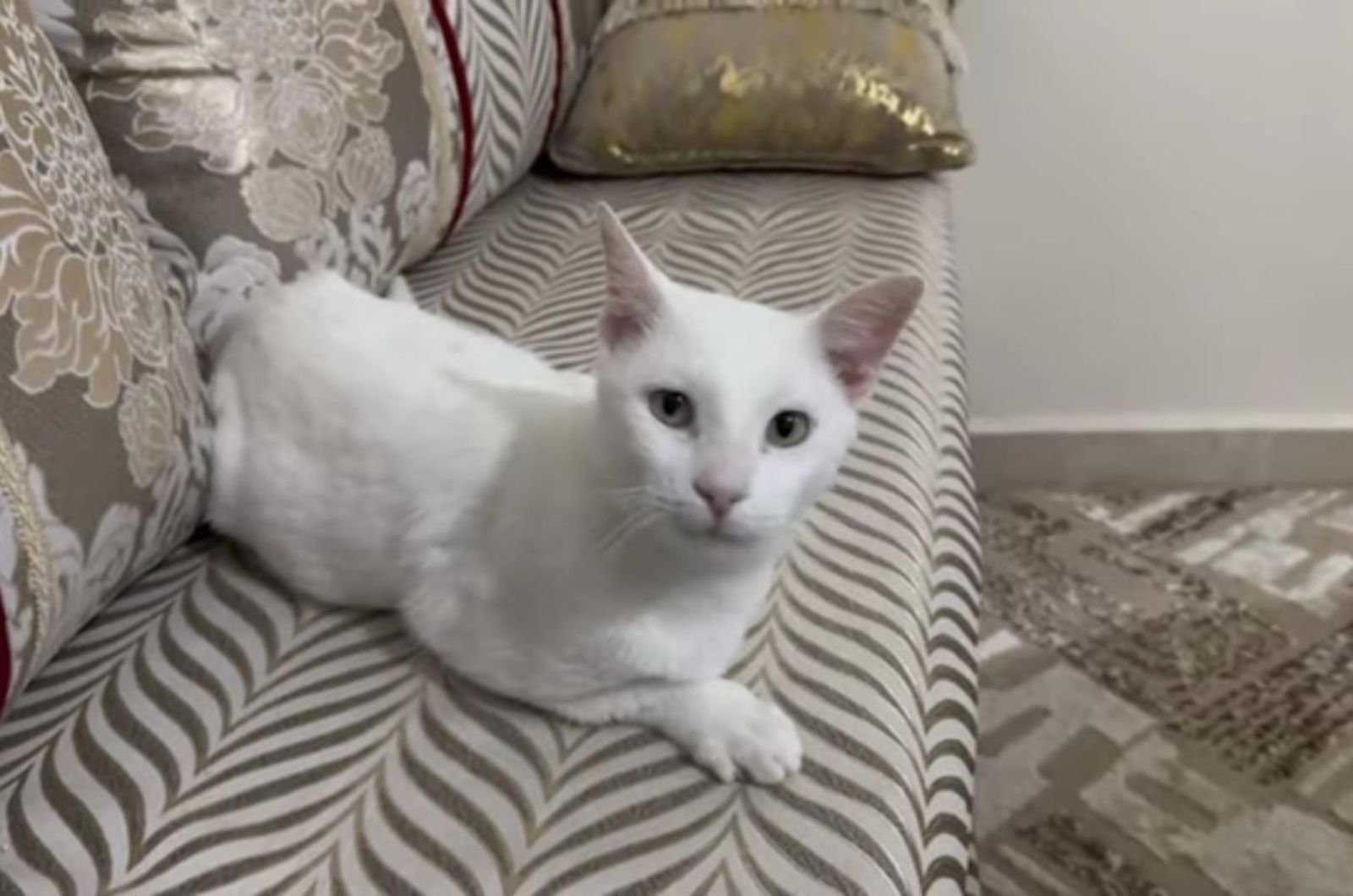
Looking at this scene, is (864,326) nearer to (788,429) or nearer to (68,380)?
(788,429)

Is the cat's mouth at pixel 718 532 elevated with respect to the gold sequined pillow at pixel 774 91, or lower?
elevated

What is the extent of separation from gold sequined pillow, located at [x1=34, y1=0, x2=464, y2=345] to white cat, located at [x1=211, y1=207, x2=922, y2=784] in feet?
0.27

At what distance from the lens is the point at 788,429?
678 mm

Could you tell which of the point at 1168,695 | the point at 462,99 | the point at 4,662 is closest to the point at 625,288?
the point at 4,662

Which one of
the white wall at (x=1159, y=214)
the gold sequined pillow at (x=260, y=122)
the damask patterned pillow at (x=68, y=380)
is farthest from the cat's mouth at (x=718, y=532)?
the white wall at (x=1159, y=214)

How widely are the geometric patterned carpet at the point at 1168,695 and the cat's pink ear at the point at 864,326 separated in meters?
0.68

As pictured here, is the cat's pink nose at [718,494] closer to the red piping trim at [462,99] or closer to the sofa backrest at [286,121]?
the sofa backrest at [286,121]

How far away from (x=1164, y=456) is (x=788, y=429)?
4.39ft

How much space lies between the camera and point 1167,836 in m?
1.27

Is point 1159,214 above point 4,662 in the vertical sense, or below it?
below

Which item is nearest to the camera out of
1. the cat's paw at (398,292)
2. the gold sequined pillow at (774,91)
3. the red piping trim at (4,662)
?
the red piping trim at (4,662)

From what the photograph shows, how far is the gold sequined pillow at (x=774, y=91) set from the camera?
4.46ft

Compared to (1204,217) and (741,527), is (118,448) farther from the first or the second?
(1204,217)

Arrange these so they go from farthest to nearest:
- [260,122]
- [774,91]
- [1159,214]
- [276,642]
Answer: [1159,214] < [774,91] < [260,122] < [276,642]
